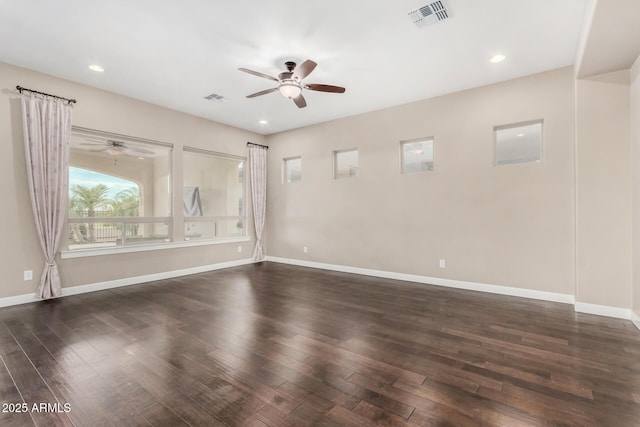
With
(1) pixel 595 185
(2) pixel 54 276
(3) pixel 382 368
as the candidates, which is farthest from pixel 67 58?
(1) pixel 595 185

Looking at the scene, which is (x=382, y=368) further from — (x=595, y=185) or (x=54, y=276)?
(x=54, y=276)

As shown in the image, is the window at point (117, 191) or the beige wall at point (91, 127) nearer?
the beige wall at point (91, 127)

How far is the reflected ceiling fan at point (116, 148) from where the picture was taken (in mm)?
4641

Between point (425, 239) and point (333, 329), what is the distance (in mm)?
2664

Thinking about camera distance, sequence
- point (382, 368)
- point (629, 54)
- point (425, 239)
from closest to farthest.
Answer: point (382, 368)
point (629, 54)
point (425, 239)

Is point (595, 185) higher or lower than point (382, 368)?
higher

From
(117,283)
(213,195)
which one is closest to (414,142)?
(213,195)

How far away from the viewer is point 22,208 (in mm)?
3801

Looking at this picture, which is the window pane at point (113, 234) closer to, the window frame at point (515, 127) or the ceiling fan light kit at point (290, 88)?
the ceiling fan light kit at point (290, 88)

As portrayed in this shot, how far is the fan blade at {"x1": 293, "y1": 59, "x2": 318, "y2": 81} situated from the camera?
3.12 m

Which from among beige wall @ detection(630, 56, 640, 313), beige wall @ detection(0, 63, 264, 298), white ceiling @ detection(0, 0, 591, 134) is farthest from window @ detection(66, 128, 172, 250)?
beige wall @ detection(630, 56, 640, 313)

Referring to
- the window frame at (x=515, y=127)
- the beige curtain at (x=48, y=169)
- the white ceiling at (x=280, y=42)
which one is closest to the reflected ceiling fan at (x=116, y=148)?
the beige curtain at (x=48, y=169)

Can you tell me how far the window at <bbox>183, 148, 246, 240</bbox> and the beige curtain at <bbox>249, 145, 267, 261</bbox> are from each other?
25 cm

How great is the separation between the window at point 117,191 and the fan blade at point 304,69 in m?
3.29
